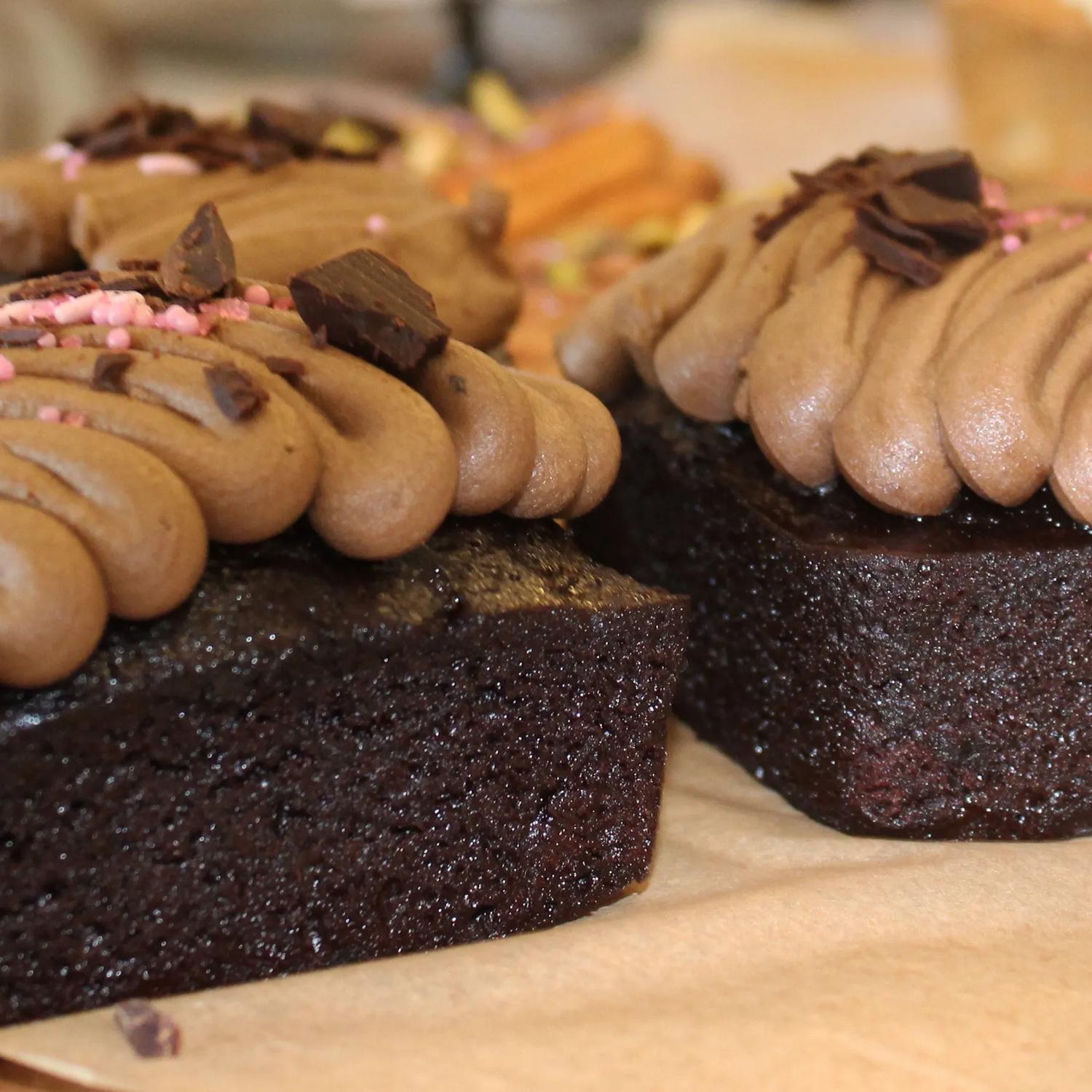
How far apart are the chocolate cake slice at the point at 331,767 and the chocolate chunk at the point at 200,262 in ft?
0.94

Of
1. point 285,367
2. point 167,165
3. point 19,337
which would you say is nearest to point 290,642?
point 285,367

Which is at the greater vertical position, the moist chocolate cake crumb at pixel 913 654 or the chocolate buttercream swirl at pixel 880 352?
the chocolate buttercream swirl at pixel 880 352

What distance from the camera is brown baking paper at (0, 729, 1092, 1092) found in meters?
1.19

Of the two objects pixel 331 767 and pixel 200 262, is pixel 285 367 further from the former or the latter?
pixel 331 767

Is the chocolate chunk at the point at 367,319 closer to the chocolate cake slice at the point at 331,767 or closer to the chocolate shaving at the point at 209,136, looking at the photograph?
the chocolate cake slice at the point at 331,767

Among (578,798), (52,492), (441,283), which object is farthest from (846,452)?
(52,492)

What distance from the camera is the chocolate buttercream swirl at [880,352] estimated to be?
4.93 feet

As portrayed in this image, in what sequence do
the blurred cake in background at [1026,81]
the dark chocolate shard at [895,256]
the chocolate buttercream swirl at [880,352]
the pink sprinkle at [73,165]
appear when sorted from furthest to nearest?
1. the blurred cake in background at [1026,81]
2. the pink sprinkle at [73,165]
3. the dark chocolate shard at [895,256]
4. the chocolate buttercream swirl at [880,352]

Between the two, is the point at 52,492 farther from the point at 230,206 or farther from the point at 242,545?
the point at 230,206

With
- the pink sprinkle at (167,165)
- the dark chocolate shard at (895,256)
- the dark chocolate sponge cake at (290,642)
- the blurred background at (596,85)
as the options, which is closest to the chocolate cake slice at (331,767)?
the dark chocolate sponge cake at (290,642)

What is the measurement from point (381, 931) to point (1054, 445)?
854mm

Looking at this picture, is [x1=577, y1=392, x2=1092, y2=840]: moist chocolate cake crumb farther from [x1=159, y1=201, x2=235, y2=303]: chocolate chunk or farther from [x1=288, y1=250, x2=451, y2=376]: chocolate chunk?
[x1=159, y1=201, x2=235, y2=303]: chocolate chunk

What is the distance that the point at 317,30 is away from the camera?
21.3 ft

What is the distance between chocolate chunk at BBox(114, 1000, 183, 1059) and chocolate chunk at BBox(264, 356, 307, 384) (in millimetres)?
567
